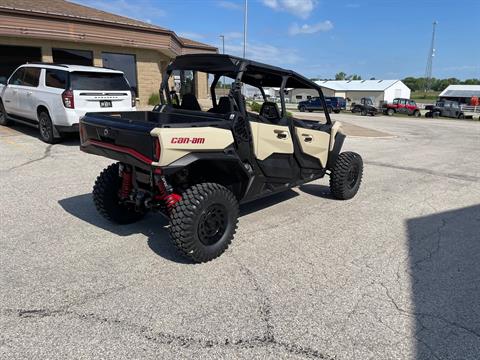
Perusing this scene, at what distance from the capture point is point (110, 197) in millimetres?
4418

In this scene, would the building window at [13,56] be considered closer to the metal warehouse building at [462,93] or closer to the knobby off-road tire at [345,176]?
the knobby off-road tire at [345,176]

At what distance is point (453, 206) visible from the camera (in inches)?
234

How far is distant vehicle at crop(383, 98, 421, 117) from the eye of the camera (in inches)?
1550

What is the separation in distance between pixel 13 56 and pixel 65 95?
927 cm

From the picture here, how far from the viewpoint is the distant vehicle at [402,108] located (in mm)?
39375

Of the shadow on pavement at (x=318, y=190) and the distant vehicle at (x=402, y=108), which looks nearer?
the shadow on pavement at (x=318, y=190)

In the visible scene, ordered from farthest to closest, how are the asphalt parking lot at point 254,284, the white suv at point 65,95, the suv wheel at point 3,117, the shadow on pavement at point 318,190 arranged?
the suv wheel at point 3,117
the white suv at point 65,95
the shadow on pavement at point 318,190
the asphalt parking lot at point 254,284

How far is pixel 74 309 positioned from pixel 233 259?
1517mm

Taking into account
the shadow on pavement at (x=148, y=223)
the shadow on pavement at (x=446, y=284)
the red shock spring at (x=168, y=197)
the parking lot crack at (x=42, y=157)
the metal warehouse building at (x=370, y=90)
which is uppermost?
the metal warehouse building at (x=370, y=90)

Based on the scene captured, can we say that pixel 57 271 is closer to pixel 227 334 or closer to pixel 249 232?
pixel 227 334

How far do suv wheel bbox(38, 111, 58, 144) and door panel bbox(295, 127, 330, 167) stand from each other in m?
6.78

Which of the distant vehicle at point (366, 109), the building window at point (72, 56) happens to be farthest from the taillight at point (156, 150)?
the distant vehicle at point (366, 109)

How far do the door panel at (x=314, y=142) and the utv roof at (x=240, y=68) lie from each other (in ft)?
2.02

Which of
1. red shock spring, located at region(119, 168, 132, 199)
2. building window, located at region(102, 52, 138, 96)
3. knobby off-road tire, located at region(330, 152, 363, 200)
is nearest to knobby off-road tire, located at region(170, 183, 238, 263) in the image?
red shock spring, located at region(119, 168, 132, 199)
